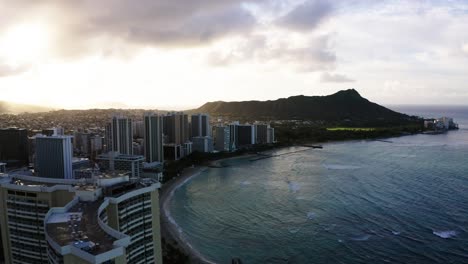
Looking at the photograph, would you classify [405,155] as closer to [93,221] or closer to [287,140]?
[287,140]

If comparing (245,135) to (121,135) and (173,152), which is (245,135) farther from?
(121,135)

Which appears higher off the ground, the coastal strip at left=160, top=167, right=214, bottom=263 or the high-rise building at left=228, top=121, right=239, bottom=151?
the high-rise building at left=228, top=121, right=239, bottom=151

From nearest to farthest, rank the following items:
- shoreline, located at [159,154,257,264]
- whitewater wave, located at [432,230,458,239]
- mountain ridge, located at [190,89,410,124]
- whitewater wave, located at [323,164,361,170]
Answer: shoreline, located at [159,154,257,264] → whitewater wave, located at [432,230,458,239] → whitewater wave, located at [323,164,361,170] → mountain ridge, located at [190,89,410,124]

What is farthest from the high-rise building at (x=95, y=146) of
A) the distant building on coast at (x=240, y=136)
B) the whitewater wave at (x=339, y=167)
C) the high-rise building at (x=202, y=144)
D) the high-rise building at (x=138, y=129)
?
the whitewater wave at (x=339, y=167)

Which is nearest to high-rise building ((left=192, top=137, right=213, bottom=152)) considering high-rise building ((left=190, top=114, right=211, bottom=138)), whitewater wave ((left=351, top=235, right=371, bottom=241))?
high-rise building ((left=190, top=114, right=211, bottom=138))

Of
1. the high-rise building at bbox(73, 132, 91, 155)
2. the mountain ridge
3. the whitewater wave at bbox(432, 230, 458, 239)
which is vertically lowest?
the whitewater wave at bbox(432, 230, 458, 239)

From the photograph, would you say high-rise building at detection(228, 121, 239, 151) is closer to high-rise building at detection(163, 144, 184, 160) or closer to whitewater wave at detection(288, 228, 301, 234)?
high-rise building at detection(163, 144, 184, 160)

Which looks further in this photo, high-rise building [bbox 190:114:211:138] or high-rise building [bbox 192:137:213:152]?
high-rise building [bbox 190:114:211:138]
